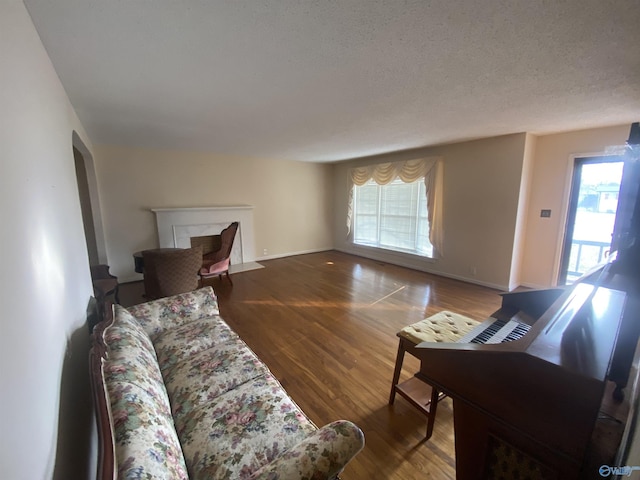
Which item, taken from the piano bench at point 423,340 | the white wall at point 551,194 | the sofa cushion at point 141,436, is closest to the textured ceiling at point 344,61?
the white wall at point 551,194

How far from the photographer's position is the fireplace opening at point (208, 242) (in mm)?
4938

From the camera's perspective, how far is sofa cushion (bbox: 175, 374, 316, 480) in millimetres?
989

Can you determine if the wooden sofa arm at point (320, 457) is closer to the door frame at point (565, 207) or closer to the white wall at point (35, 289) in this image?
the white wall at point (35, 289)

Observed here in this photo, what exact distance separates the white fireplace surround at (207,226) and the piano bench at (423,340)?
3.89 m

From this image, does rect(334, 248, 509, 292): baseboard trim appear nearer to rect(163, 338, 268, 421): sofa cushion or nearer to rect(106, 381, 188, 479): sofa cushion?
rect(163, 338, 268, 421): sofa cushion

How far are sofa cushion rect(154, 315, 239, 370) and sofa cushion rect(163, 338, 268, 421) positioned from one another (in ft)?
0.23

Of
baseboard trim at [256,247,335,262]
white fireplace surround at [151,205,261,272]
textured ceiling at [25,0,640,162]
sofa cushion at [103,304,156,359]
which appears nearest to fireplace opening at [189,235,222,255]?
white fireplace surround at [151,205,261,272]

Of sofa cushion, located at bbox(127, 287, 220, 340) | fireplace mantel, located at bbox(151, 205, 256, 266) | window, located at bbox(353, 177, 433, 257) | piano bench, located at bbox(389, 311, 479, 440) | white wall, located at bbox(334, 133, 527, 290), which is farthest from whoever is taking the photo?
window, located at bbox(353, 177, 433, 257)

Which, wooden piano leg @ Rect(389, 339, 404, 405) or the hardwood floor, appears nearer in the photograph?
the hardwood floor

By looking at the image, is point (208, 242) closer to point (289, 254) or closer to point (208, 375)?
point (289, 254)

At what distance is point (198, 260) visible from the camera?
126 inches

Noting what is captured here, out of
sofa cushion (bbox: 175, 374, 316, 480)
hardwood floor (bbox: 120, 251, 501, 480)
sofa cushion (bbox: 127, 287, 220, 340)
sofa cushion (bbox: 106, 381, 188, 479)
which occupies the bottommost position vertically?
hardwood floor (bbox: 120, 251, 501, 480)

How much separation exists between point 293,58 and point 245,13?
0.42 meters

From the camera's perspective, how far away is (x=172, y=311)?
200cm
